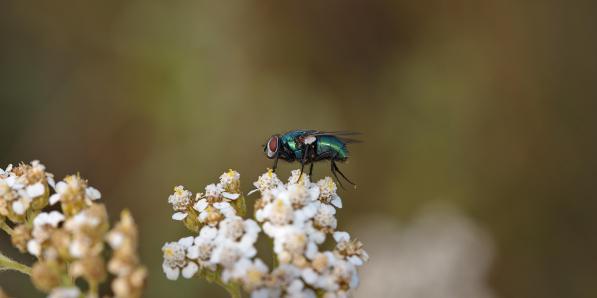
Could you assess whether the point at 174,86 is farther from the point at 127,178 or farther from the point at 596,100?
the point at 596,100

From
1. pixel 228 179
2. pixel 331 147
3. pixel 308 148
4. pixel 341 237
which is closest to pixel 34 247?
pixel 228 179

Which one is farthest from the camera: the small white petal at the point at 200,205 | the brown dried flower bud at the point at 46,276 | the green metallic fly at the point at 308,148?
the green metallic fly at the point at 308,148

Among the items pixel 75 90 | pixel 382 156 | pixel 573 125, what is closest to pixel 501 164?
pixel 573 125

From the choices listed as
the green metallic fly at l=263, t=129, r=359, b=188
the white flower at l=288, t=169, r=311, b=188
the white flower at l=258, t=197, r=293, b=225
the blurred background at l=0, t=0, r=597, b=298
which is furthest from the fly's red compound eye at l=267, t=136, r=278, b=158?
the blurred background at l=0, t=0, r=597, b=298

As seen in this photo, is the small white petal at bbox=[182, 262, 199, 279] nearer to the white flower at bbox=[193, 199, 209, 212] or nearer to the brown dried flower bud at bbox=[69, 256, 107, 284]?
the white flower at bbox=[193, 199, 209, 212]

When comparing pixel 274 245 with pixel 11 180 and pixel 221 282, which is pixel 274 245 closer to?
pixel 221 282

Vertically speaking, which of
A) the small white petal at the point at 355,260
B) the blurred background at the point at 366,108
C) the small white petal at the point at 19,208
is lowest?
the small white petal at the point at 355,260

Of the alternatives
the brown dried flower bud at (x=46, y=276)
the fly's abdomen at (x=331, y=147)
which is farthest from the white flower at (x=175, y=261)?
the fly's abdomen at (x=331, y=147)

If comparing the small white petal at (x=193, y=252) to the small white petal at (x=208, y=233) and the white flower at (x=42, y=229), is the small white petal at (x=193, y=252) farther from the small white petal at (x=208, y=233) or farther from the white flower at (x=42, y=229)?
the white flower at (x=42, y=229)
